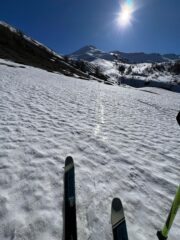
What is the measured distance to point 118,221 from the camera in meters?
2.44

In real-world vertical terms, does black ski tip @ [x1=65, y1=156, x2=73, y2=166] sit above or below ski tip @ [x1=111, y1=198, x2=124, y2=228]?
above

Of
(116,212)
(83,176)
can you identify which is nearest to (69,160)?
(83,176)

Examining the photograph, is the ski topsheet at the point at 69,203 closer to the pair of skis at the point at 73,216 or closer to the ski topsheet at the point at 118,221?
the pair of skis at the point at 73,216

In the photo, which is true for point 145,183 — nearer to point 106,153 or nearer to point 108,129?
point 106,153

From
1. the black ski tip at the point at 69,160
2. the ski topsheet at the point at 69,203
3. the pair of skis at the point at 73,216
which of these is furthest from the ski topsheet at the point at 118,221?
the black ski tip at the point at 69,160

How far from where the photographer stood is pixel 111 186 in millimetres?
3230

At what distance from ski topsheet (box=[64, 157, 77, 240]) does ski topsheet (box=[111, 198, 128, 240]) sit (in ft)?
1.79

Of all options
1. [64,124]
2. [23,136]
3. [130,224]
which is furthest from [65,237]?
[64,124]

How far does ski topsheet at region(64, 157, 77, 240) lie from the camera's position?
2.20m

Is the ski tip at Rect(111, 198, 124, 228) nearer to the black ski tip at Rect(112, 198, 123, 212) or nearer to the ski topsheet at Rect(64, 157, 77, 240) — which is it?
the black ski tip at Rect(112, 198, 123, 212)

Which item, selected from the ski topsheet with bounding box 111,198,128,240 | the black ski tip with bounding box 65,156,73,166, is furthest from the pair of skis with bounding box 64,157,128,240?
the black ski tip with bounding box 65,156,73,166

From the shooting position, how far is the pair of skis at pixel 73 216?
223 centimetres

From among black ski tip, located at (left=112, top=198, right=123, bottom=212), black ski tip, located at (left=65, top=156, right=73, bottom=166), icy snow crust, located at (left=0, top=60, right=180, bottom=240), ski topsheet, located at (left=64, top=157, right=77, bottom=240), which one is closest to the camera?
ski topsheet, located at (left=64, top=157, right=77, bottom=240)

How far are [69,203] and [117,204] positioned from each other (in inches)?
29.9
